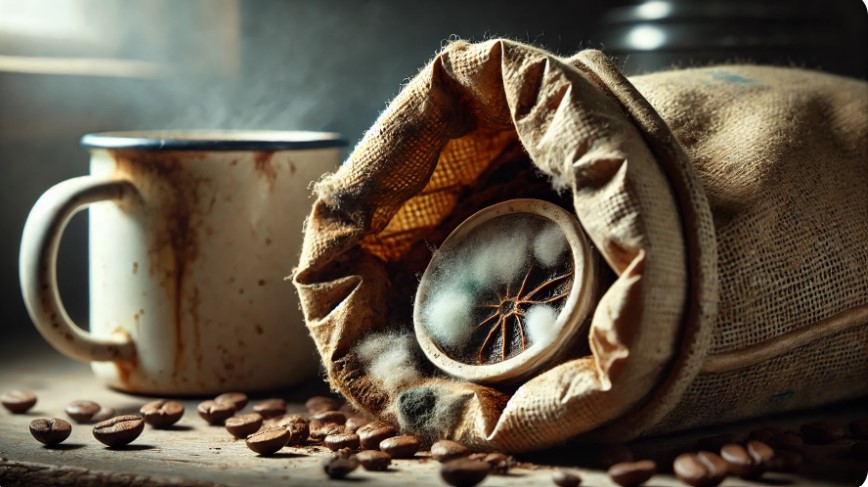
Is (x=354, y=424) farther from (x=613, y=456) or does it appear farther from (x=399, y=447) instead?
(x=613, y=456)

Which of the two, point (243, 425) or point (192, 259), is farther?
point (192, 259)

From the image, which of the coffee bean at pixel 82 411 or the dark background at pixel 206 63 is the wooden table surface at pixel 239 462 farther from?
the dark background at pixel 206 63

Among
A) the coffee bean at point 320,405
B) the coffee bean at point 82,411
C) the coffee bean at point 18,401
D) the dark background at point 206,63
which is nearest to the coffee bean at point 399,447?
the coffee bean at point 320,405

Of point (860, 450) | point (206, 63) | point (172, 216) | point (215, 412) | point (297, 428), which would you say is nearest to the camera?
point (860, 450)

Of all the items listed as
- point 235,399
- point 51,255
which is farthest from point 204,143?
point 235,399

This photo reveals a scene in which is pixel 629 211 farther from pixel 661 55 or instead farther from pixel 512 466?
pixel 661 55

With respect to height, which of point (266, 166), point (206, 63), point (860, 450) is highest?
point (206, 63)
